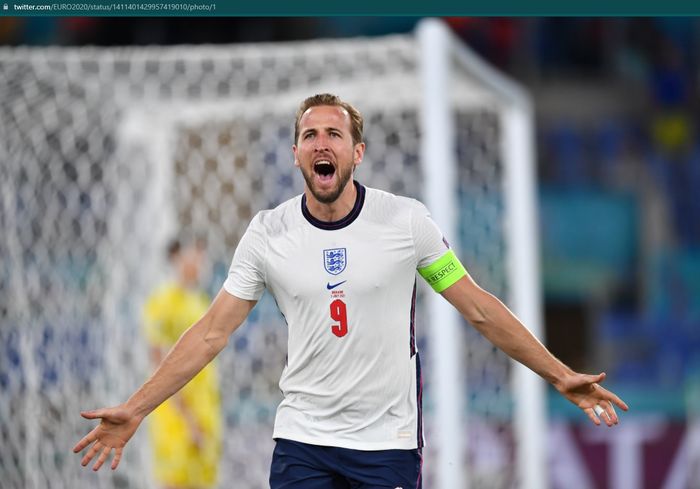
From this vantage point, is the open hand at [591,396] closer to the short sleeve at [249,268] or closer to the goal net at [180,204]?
the short sleeve at [249,268]

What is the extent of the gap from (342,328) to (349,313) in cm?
5

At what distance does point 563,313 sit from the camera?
528 inches

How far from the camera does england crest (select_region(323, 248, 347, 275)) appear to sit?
3570 mm

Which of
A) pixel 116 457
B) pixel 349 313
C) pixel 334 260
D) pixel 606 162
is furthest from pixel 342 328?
pixel 606 162

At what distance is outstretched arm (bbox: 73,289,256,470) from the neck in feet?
1.16

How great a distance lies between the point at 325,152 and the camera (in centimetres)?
351

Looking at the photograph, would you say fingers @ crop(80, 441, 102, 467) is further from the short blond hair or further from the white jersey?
the short blond hair

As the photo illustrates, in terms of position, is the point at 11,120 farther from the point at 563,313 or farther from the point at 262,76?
the point at 563,313

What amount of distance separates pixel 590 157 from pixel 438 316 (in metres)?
8.49

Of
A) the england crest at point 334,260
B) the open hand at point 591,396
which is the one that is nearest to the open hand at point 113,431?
the england crest at point 334,260

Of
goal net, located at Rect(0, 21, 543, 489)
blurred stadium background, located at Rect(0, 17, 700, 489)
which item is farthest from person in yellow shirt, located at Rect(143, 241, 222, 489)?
blurred stadium background, located at Rect(0, 17, 700, 489)

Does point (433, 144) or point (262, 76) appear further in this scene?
point (262, 76)

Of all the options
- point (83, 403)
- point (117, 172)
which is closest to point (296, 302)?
point (83, 403)

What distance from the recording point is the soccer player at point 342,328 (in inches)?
140
